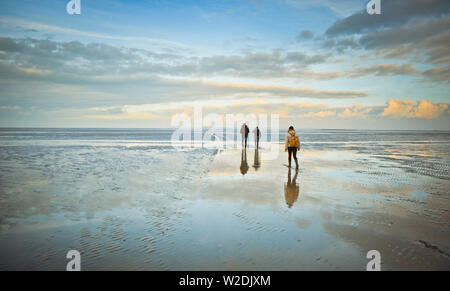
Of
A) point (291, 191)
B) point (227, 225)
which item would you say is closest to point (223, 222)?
point (227, 225)

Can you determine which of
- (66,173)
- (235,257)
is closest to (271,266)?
(235,257)

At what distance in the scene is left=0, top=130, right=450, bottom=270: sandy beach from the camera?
462cm

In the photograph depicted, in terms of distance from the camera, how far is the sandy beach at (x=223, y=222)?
462 centimetres

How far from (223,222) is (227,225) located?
22 cm

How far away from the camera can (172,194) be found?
30.2ft

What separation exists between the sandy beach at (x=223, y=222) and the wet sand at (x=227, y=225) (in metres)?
0.03

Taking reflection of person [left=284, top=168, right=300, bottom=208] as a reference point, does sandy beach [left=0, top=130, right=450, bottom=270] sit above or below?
below

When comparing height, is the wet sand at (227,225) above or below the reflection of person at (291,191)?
below

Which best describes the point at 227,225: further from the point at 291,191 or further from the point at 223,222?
the point at 291,191

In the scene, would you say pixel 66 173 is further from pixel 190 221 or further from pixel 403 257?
pixel 403 257

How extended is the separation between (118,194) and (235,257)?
19.9ft

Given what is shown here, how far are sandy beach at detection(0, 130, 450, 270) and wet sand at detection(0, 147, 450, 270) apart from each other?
0.03 metres

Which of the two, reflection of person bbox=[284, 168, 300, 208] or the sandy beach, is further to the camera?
reflection of person bbox=[284, 168, 300, 208]

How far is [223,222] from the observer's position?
6402 millimetres
